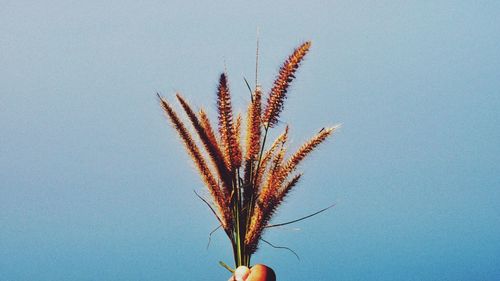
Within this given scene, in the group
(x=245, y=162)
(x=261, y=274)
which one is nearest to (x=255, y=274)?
(x=261, y=274)

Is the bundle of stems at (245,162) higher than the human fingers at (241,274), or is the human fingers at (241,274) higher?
the bundle of stems at (245,162)

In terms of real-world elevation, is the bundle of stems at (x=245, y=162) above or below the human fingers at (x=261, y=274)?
above

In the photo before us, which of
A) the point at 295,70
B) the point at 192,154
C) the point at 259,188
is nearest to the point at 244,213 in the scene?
the point at 259,188

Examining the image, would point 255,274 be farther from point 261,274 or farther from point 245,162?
point 245,162

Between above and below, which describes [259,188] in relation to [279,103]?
below

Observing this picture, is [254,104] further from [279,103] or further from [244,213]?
[244,213]

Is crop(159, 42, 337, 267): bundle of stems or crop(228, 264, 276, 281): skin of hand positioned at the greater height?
crop(159, 42, 337, 267): bundle of stems
